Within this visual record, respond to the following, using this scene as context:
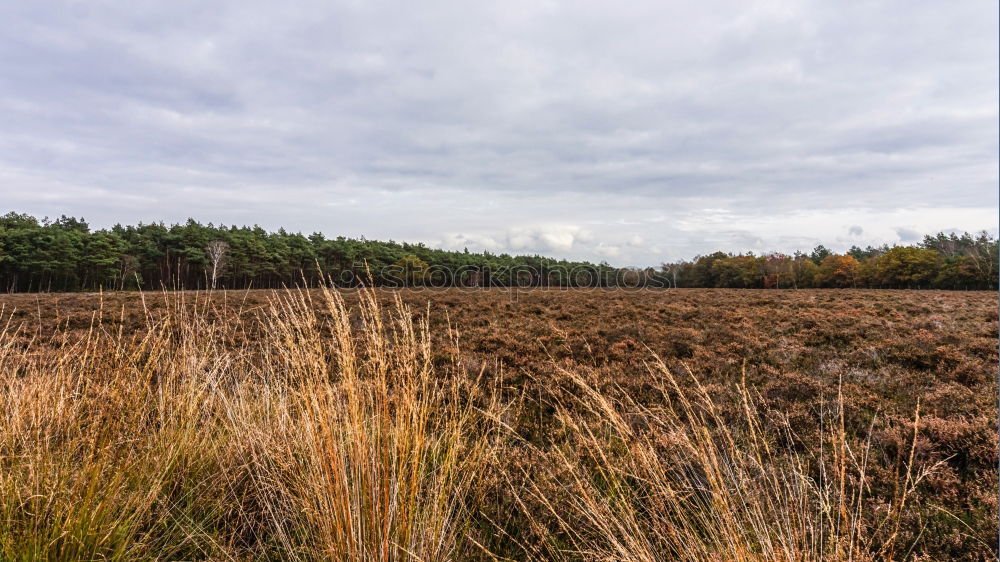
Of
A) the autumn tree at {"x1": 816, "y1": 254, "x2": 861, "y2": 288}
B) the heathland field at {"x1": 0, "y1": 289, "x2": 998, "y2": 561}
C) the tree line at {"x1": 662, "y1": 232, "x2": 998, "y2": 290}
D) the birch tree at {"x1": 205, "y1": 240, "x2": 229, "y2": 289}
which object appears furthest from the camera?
the autumn tree at {"x1": 816, "y1": 254, "x2": 861, "y2": 288}

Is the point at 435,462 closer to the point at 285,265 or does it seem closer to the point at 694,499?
the point at 694,499

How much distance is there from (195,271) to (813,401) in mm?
56106

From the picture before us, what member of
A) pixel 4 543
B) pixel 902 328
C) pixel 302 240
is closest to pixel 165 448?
pixel 4 543

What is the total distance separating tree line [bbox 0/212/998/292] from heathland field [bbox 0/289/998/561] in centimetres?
2602

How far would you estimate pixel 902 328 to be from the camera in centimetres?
1104

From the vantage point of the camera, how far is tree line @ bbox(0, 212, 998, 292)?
39219 millimetres

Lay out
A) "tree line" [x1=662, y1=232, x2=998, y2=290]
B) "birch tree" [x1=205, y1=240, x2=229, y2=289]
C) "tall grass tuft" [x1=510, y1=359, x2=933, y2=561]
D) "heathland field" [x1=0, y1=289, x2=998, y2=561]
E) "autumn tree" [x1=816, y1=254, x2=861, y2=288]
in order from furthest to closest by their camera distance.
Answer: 1. "autumn tree" [x1=816, y1=254, x2=861, y2=288]
2. "birch tree" [x1=205, y1=240, x2=229, y2=289]
3. "tree line" [x1=662, y1=232, x2=998, y2=290]
4. "heathland field" [x1=0, y1=289, x2=998, y2=561]
5. "tall grass tuft" [x1=510, y1=359, x2=933, y2=561]

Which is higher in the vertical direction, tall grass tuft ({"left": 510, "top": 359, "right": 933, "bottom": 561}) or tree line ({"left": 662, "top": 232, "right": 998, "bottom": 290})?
tree line ({"left": 662, "top": 232, "right": 998, "bottom": 290})

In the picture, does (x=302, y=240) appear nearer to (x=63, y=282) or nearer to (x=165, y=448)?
(x=63, y=282)

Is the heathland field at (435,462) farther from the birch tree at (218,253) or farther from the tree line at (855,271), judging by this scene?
the birch tree at (218,253)

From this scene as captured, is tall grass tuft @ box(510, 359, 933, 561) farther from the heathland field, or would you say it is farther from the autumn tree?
the autumn tree

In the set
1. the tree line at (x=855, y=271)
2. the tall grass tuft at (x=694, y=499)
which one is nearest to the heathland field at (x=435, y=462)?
the tall grass tuft at (x=694, y=499)

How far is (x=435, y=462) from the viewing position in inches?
108

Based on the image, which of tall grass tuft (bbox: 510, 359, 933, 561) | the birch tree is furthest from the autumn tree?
the birch tree
